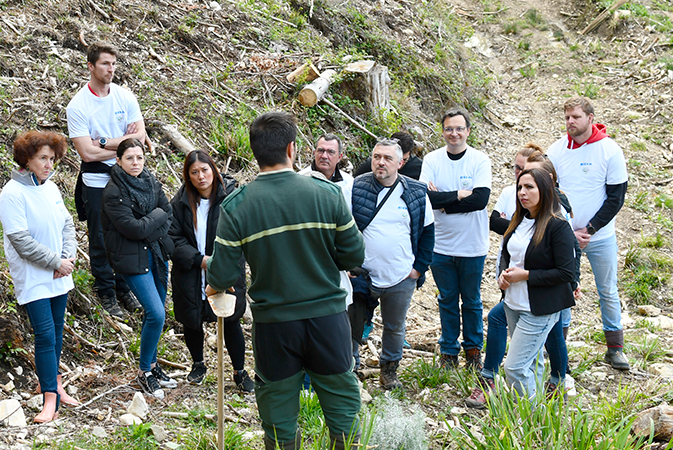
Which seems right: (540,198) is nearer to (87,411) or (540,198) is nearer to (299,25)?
(87,411)

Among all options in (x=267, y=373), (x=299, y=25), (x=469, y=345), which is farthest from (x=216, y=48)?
(x=267, y=373)

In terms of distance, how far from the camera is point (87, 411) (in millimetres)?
4254

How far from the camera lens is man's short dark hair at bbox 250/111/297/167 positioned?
3029 mm

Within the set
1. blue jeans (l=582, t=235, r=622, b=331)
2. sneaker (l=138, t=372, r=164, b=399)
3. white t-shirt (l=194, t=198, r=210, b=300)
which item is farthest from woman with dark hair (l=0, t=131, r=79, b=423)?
blue jeans (l=582, t=235, r=622, b=331)

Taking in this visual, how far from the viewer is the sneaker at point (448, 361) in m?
5.29

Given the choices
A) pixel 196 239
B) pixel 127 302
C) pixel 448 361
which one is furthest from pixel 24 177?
pixel 448 361

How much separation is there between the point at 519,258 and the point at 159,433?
275 cm

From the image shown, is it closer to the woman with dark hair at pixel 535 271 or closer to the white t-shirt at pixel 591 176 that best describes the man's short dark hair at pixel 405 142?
the white t-shirt at pixel 591 176

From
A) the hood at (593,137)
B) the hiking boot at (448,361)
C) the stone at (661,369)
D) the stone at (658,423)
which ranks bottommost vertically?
the stone at (661,369)

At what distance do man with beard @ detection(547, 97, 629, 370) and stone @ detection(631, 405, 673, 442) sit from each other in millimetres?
1732

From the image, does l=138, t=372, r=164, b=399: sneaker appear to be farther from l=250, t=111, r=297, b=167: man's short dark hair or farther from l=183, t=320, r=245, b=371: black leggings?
l=250, t=111, r=297, b=167: man's short dark hair

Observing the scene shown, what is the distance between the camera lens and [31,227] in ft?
13.1

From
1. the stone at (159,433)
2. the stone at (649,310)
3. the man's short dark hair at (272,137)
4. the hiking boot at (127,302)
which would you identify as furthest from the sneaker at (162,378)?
the stone at (649,310)

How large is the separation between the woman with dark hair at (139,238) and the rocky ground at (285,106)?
46 centimetres
